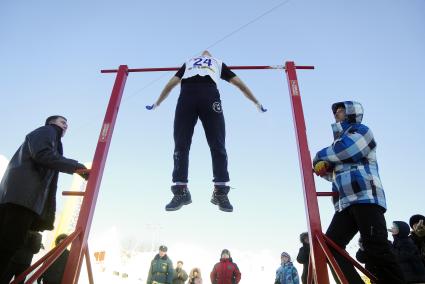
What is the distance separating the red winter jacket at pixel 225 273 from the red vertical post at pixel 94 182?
483cm

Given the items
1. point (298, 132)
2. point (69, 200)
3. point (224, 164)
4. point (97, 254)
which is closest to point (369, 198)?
point (298, 132)

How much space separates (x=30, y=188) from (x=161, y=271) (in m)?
5.59

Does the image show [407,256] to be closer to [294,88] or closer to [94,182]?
[294,88]

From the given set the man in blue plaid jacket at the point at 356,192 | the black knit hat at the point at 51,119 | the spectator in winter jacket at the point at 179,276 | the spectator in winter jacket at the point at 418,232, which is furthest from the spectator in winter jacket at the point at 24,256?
the spectator in winter jacket at the point at 418,232

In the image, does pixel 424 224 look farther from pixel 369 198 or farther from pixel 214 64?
pixel 214 64

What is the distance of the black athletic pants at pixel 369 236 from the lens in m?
2.30

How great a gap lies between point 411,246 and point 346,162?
2332 mm

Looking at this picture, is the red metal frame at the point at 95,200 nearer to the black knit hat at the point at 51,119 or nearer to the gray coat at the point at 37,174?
the gray coat at the point at 37,174

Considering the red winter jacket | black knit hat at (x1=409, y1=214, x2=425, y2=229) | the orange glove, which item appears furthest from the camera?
the red winter jacket

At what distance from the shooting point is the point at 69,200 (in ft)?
58.6

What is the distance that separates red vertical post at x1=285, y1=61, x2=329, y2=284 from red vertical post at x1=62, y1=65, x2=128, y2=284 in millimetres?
1967

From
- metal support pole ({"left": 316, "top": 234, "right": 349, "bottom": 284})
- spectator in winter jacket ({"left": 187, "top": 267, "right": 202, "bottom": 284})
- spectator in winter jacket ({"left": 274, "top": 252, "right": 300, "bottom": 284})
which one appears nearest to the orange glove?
metal support pole ({"left": 316, "top": 234, "right": 349, "bottom": 284})

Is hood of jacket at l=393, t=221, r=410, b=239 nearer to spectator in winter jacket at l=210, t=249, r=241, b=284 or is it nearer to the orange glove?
the orange glove

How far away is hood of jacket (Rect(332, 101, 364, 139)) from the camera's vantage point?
2986 mm
